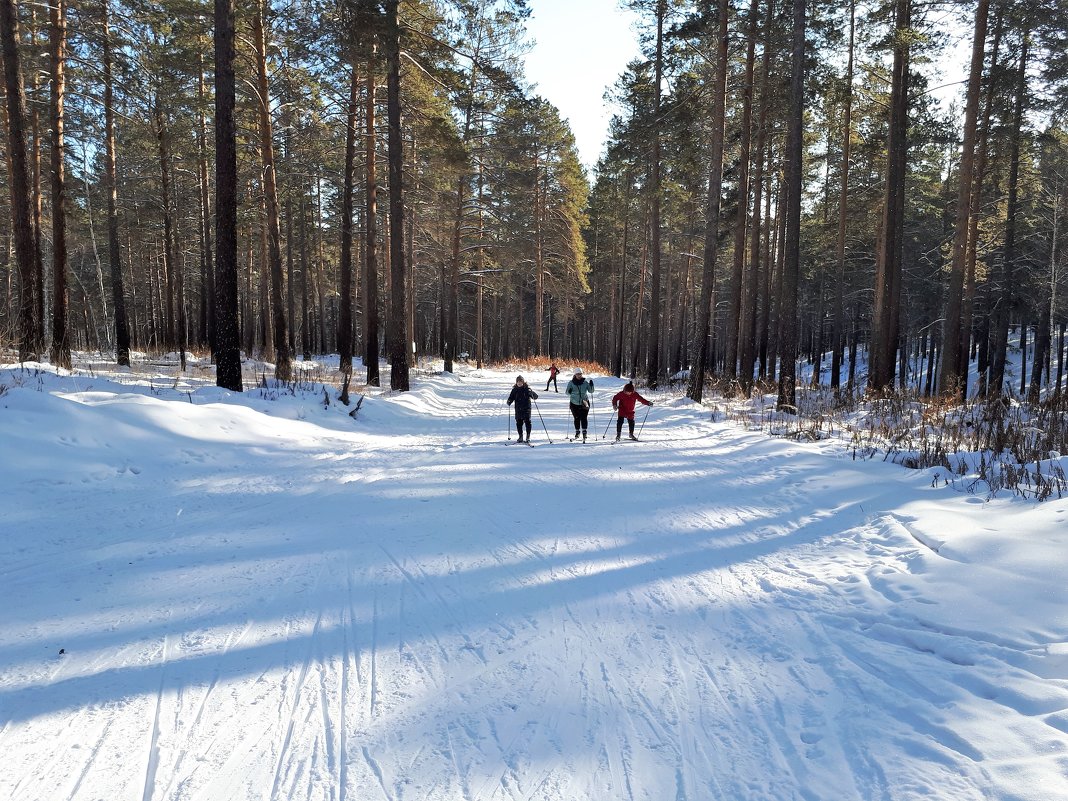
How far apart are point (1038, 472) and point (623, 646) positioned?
20.3 feet

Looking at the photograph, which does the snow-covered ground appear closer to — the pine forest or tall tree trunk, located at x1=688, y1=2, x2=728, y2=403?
the pine forest

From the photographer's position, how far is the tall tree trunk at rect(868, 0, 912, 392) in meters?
15.5

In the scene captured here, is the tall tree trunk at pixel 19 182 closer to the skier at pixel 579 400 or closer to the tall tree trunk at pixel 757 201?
the skier at pixel 579 400

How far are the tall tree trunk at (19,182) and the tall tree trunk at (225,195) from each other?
3892 millimetres

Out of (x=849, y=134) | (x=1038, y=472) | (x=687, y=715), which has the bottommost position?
(x=687, y=715)

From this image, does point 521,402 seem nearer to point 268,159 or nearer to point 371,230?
point 371,230

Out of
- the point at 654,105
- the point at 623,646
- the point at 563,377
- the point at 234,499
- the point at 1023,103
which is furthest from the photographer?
the point at 563,377

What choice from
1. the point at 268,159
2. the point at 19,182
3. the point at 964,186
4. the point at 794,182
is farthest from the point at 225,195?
the point at 964,186

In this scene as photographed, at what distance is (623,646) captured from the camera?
358 centimetres

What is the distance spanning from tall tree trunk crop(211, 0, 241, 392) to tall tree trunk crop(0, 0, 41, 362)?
3892 millimetres

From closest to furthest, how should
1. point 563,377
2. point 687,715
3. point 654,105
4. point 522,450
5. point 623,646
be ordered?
point 687,715 < point 623,646 < point 522,450 < point 654,105 < point 563,377

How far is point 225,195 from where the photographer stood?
36.5ft

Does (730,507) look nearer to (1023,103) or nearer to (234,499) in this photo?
(234,499)

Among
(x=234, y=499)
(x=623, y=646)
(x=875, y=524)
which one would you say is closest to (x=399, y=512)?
(x=234, y=499)
